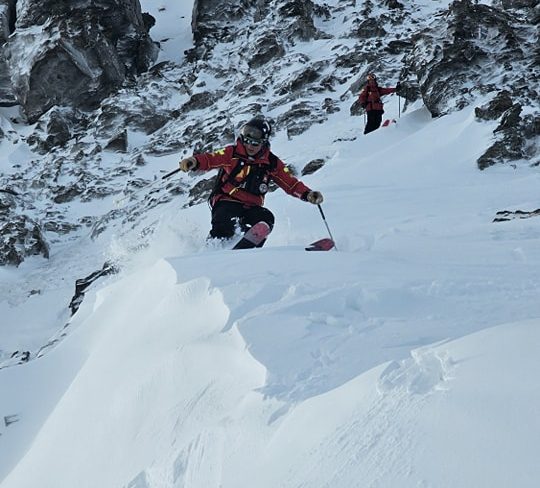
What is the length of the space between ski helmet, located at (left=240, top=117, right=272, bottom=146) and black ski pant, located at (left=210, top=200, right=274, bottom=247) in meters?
0.80

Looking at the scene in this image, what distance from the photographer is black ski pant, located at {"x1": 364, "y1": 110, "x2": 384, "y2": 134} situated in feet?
49.2

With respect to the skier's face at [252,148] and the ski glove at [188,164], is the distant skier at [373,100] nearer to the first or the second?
the skier's face at [252,148]

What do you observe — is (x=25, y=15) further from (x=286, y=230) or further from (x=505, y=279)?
(x=505, y=279)

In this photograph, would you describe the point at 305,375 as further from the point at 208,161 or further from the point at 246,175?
the point at 246,175

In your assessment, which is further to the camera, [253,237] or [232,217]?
[232,217]

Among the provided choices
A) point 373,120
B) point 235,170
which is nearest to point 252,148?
point 235,170

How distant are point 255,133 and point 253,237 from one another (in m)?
1.25

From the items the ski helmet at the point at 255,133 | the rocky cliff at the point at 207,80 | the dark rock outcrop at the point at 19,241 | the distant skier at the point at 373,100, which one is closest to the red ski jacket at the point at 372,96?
the distant skier at the point at 373,100

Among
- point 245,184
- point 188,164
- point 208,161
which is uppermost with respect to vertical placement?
point 188,164

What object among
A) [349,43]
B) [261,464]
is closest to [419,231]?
[261,464]

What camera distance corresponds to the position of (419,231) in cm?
689

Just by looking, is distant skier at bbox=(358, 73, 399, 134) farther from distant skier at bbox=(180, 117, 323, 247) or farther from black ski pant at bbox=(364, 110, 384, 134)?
distant skier at bbox=(180, 117, 323, 247)

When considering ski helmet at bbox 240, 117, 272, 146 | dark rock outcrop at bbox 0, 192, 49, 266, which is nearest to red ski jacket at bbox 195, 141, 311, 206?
ski helmet at bbox 240, 117, 272, 146

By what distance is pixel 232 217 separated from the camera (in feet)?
22.6
